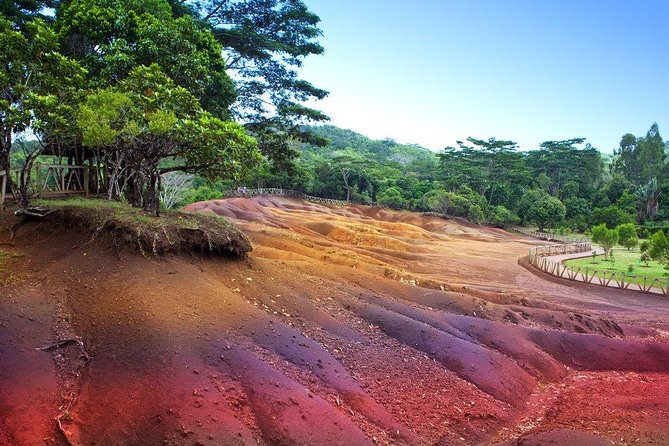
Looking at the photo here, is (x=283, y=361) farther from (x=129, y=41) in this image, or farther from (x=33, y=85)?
(x=129, y=41)

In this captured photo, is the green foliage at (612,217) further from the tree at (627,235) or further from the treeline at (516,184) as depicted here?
the tree at (627,235)

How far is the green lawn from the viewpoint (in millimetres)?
30697

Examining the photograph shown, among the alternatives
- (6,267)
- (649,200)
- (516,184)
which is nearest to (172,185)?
(6,267)

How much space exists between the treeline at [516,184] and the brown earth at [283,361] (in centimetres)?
4215

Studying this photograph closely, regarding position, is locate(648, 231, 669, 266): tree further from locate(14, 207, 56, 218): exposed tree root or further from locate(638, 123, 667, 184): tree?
locate(638, 123, 667, 184): tree

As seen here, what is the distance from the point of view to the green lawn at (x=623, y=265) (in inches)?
1209

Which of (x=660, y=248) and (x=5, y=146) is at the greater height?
(x=5, y=146)

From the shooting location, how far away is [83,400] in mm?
7887

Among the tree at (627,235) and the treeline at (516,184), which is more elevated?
the treeline at (516,184)

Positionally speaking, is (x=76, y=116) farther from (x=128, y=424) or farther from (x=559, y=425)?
(x=559, y=425)

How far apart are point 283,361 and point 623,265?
114ft

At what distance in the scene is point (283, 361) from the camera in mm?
10391

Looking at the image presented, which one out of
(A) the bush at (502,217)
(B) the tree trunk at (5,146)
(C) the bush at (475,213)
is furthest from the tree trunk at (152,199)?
(A) the bush at (502,217)

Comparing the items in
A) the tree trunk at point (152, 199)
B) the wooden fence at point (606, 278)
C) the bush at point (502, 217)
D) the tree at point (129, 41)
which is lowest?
the wooden fence at point (606, 278)
